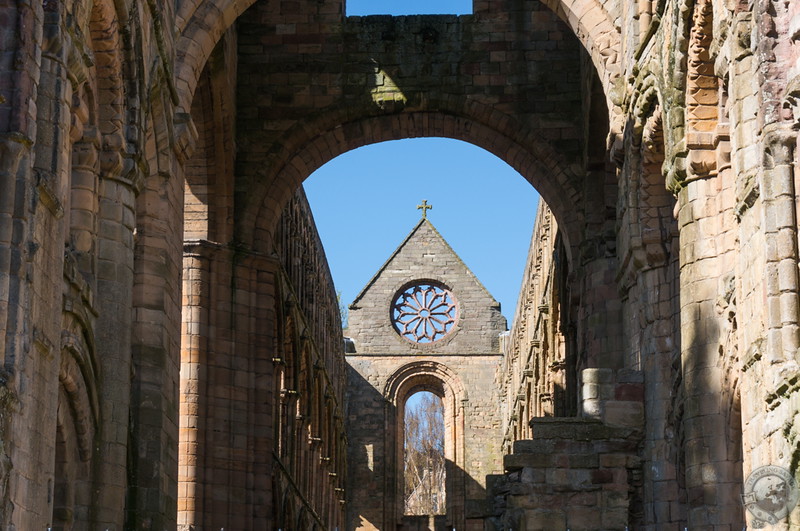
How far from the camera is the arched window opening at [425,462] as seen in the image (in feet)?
184

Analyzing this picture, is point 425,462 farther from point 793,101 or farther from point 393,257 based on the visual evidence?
point 793,101

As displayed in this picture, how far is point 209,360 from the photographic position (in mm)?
21656

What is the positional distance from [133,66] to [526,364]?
19.7m

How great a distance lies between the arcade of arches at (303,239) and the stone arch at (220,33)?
0.04 m

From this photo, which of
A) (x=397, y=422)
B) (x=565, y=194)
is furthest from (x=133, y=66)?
(x=397, y=422)

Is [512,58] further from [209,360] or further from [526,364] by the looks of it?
[526,364]

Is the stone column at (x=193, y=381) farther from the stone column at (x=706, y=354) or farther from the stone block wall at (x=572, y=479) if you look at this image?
the stone column at (x=706, y=354)

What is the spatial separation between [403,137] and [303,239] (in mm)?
7723

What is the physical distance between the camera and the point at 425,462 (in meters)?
57.5

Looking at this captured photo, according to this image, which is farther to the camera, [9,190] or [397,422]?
[397,422]

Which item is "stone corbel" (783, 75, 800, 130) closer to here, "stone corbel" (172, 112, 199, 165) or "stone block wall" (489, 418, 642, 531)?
"stone block wall" (489, 418, 642, 531)

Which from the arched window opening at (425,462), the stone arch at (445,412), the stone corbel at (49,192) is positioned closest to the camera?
the stone corbel at (49,192)

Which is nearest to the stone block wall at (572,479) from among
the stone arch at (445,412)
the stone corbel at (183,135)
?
the stone corbel at (183,135)

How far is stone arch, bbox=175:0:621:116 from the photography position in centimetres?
1728
